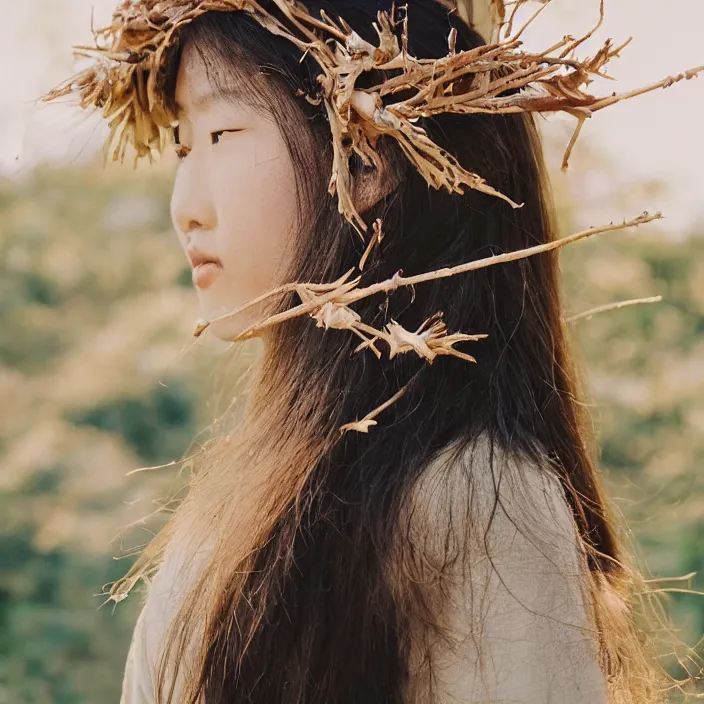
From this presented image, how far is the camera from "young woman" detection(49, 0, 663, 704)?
725 millimetres

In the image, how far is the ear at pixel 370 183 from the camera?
31.7 inches

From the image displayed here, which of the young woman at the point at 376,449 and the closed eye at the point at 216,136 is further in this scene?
the closed eye at the point at 216,136

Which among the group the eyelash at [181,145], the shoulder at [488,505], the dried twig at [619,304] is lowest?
the shoulder at [488,505]

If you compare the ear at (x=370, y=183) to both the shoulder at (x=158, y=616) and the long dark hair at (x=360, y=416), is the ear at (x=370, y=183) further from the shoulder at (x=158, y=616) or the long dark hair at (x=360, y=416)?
the shoulder at (x=158, y=616)

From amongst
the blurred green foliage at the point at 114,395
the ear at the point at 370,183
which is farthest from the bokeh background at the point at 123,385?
the ear at the point at 370,183

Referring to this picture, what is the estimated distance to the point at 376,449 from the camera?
79cm

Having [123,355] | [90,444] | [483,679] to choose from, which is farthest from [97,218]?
[483,679]

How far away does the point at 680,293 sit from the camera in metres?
2.92

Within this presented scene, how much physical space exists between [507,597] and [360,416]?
0.64 feet

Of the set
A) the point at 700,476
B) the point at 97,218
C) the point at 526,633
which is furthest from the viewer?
the point at 97,218

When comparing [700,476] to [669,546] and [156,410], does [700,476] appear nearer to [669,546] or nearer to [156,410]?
[669,546]

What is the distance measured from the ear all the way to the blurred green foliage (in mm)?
1333

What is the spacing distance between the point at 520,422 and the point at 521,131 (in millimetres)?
268

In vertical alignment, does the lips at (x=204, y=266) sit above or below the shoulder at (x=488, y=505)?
above
